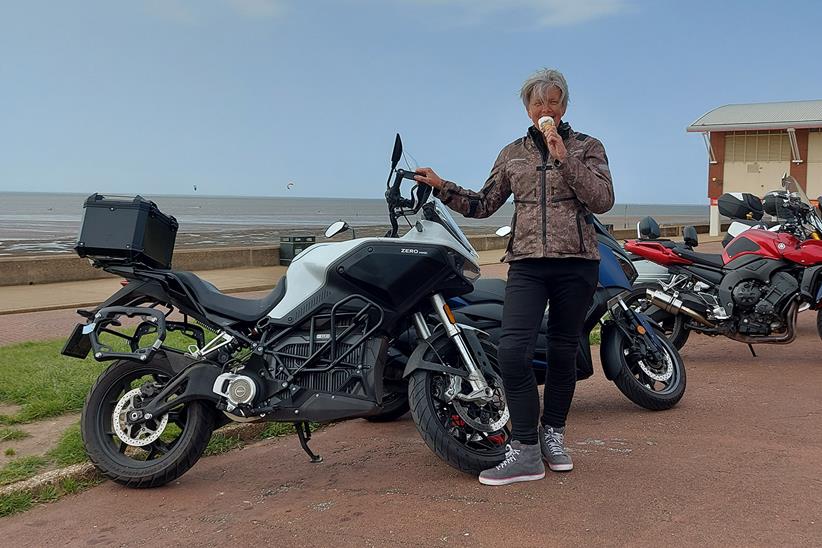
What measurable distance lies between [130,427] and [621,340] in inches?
125

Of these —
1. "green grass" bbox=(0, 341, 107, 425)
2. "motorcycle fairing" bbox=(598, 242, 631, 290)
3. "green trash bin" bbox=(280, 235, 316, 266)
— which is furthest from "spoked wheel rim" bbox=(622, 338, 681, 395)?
"green trash bin" bbox=(280, 235, 316, 266)

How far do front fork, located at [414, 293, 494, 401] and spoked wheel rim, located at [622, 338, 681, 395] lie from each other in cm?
170

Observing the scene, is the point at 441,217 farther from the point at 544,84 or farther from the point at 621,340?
the point at 621,340

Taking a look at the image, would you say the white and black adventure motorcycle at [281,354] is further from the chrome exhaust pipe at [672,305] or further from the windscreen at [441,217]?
the chrome exhaust pipe at [672,305]

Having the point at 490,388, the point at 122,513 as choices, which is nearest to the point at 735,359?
the point at 490,388

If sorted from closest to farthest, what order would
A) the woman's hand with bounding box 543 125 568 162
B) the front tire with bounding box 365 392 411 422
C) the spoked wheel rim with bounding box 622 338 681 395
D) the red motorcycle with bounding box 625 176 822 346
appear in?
the woman's hand with bounding box 543 125 568 162
the front tire with bounding box 365 392 411 422
the spoked wheel rim with bounding box 622 338 681 395
the red motorcycle with bounding box 625 176 822 346

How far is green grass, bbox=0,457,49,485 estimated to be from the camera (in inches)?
174

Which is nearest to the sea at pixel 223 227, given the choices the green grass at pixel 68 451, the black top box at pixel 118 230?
the black top box at pixel 118 230

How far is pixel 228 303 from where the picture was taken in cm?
449

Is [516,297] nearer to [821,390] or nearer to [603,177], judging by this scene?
[603,177]

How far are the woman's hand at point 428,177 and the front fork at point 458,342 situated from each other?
0.58m

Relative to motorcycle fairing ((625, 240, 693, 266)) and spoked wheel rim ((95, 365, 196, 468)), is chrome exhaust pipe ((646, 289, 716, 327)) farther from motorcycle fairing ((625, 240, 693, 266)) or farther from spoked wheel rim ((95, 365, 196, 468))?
spoked wheel rim ((95, 365, 196, 468))

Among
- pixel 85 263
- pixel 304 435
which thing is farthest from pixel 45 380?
pixel 85 263

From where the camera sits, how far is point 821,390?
6.53 metres
